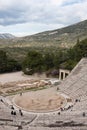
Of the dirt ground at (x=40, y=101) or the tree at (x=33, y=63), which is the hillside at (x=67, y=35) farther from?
the dirt ground at (x=40, y=101)

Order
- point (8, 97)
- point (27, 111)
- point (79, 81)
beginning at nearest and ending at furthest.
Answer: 1. point (27, 111)
2. point (8, 97)
3. point (79, 81)

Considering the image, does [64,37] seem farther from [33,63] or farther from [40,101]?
[40,101]

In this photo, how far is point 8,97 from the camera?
123 ft

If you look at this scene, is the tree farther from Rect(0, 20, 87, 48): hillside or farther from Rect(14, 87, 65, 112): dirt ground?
Rect(0, 20, 87, 48): hillside

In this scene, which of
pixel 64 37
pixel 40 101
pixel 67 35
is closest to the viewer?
pixel 40 101

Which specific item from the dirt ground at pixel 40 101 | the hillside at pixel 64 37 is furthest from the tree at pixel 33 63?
the hillside at pixel 64 37

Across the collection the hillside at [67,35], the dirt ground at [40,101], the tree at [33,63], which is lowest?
the dirt ground at [40,101]

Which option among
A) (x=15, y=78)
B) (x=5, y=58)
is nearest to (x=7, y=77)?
(x=15, y=78)

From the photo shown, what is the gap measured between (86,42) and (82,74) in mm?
13403

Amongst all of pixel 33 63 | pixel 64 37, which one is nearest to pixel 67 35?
pixel 64 37

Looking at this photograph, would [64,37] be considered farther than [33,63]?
Yes

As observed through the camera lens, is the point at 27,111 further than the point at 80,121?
Yes

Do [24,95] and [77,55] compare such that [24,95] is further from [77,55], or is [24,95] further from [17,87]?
[77,55]

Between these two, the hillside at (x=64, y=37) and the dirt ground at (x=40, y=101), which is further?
the hillside at (x=64, y=37)
